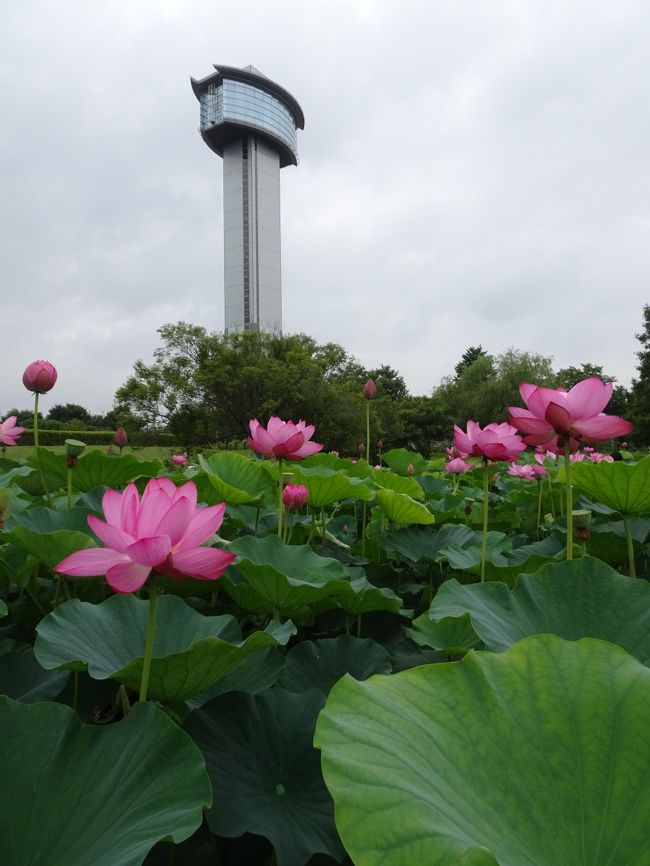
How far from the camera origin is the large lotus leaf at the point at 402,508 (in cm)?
150

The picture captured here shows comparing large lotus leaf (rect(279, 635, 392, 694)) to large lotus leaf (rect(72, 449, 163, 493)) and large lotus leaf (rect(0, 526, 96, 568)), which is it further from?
large lotus leaf (rect(72, 449, 163, 493))

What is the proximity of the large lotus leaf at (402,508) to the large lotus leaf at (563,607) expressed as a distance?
1.79 ft

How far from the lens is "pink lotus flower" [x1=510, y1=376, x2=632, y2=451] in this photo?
37.0 inches

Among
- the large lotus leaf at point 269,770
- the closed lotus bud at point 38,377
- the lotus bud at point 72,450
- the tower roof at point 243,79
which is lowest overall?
the large lotus leaf at point 269,770

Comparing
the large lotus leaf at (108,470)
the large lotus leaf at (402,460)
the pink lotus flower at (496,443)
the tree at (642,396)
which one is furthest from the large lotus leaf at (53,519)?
the tree at (642,396)

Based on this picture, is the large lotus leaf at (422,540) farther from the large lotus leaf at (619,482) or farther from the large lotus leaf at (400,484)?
the large lotus leaf at (619,482)

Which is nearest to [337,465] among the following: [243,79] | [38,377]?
[38,377]

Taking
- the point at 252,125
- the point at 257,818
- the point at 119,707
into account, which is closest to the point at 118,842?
the point at 257,818

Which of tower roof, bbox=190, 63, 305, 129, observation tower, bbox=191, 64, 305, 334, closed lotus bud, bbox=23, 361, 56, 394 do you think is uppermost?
tower roof, bbox=190, 63, 305, 129

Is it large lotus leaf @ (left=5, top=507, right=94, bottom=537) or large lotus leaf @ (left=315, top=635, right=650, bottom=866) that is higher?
large lotus leaf @ (left=5, top=507, right=94, bottom=537)

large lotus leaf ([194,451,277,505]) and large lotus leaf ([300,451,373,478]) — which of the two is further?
large lotus leaf ([300,451,373,478])

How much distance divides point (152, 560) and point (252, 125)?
137 feet

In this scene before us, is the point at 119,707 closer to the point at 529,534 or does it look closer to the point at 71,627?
the point at 71,627

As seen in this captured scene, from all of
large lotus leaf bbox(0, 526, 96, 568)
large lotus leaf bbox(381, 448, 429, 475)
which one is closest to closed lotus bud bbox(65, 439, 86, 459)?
large lotus leaf bbox(0, 526, 96, 568)
